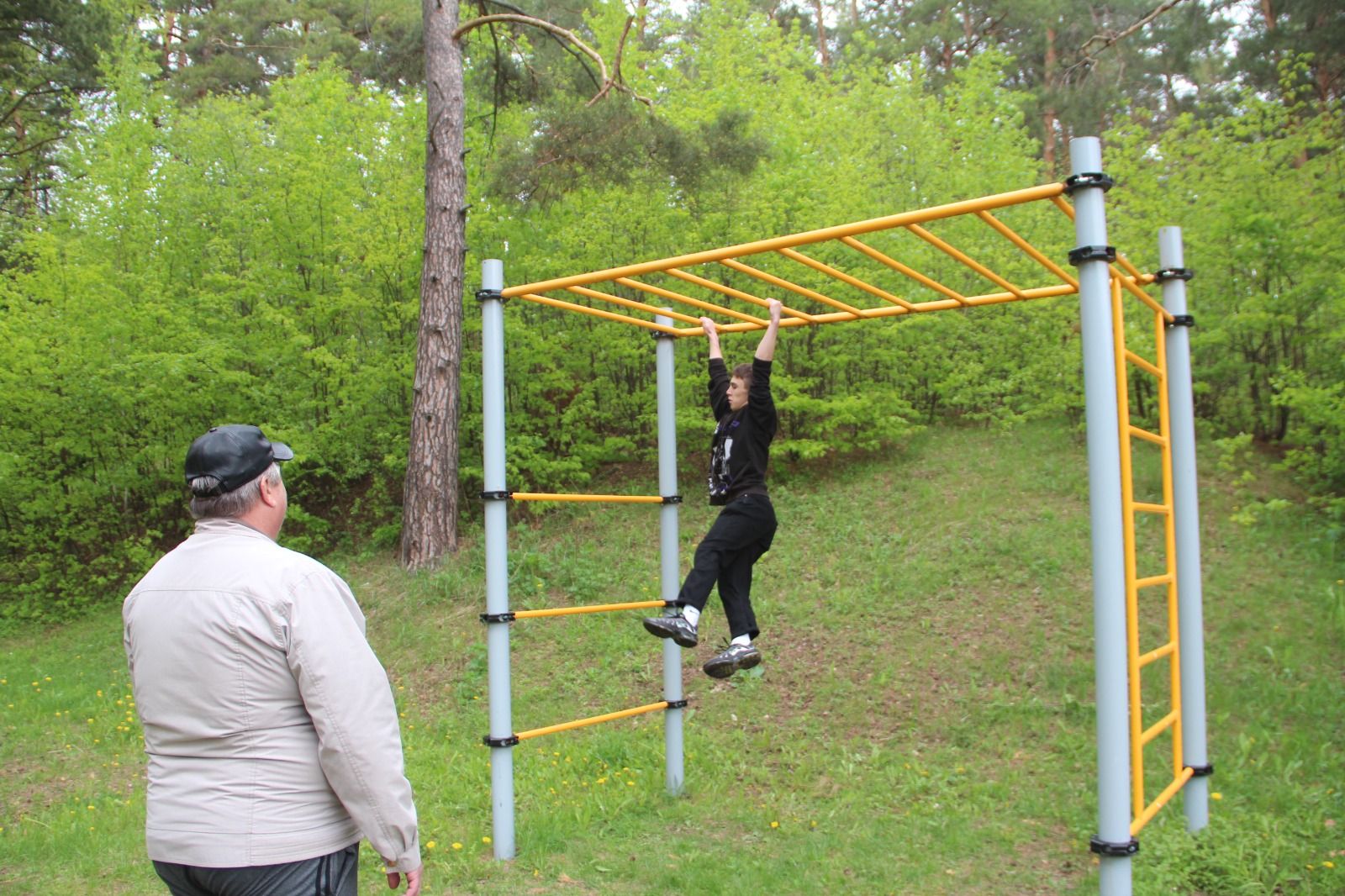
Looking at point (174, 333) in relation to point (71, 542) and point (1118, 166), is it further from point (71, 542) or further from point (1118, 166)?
point (1118, 166)

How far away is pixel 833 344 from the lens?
9938 mm

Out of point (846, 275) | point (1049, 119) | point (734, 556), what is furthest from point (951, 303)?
point (1049, 119)

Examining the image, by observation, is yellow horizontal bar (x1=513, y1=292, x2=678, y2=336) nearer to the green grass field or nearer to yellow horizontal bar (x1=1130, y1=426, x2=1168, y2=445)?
yellow horizontal bar (x1=1130, y1=426, x2=1168, y2=445)

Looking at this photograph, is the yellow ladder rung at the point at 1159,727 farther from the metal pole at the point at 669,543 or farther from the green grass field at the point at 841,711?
the metal pole at the point at 669,543

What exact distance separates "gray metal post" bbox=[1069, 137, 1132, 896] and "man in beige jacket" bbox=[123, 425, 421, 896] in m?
2.04

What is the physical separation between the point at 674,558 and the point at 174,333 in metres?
7.46

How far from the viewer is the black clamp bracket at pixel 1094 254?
2924 millimetres

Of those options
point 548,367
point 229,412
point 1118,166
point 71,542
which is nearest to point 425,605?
point 548,367

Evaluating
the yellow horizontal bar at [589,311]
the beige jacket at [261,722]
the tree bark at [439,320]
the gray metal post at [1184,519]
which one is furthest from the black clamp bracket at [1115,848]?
the tree bark at [439,320]

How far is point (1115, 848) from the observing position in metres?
2.91

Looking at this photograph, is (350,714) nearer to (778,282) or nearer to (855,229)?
(855,229)

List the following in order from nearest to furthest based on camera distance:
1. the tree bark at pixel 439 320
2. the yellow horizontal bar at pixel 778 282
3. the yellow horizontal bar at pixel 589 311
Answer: the yellow horizontal bar at pixel 778 282
the yellow horizontal bar at pixel 589 311
the tree bark at pixel 439 320

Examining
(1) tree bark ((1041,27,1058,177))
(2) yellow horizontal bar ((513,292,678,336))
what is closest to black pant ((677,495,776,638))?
(2) yellow horizontal bar ((513,292,678,336))

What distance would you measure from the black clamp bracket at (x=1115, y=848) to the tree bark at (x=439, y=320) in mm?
7100
